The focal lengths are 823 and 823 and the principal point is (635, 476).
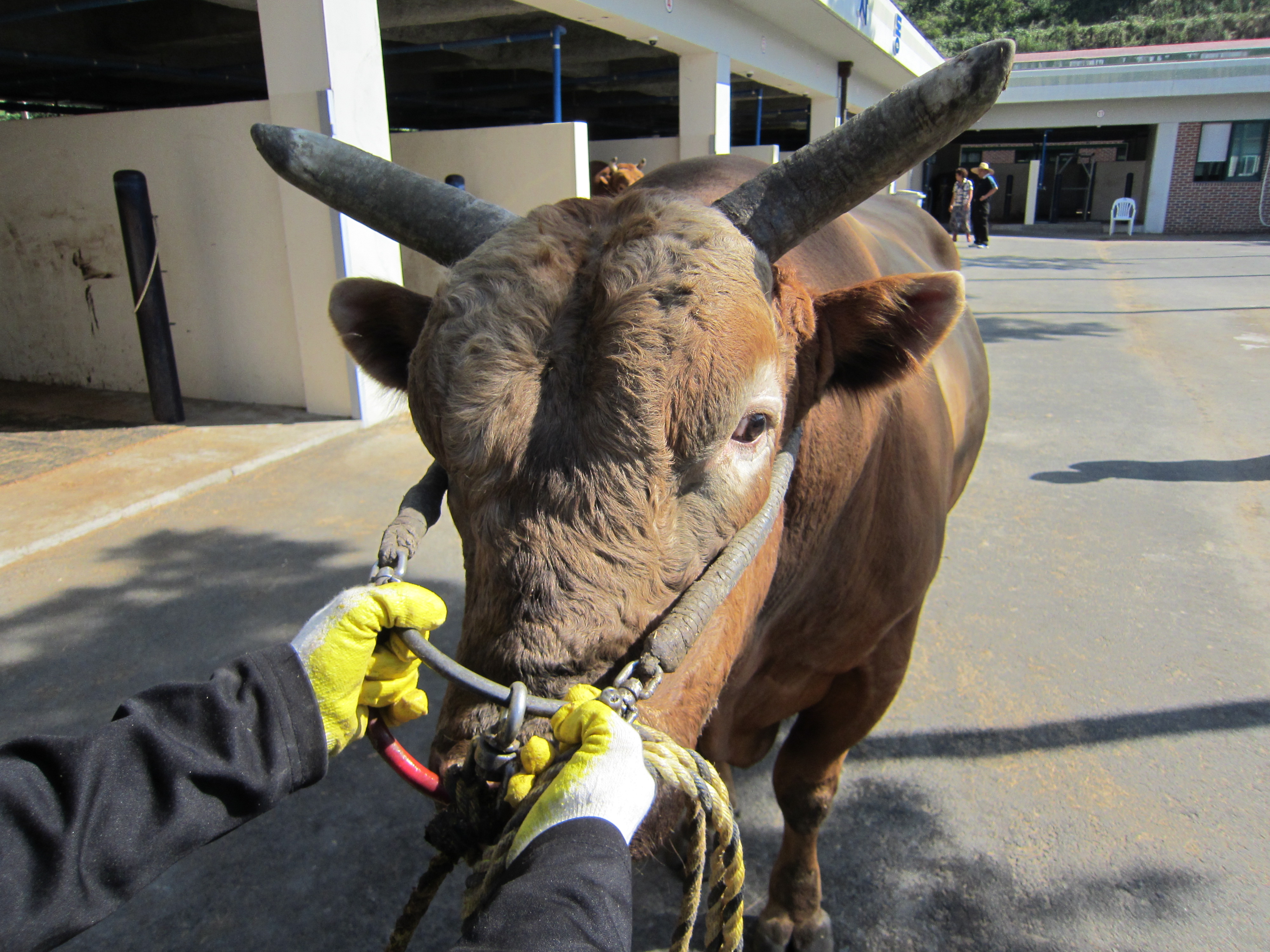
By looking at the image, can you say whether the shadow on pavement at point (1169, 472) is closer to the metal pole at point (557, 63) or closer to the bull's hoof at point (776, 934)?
the bull's hoof at point (776, 934)

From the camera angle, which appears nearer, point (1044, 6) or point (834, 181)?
point (834, 181)

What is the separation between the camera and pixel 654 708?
1487 mm

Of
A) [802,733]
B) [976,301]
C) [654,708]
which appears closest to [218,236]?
[802,733]

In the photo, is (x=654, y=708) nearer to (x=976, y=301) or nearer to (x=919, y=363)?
(x=919, y=363)

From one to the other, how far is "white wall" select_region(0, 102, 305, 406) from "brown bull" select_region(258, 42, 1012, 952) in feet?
19.5

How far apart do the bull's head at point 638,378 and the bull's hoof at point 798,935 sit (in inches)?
48.7

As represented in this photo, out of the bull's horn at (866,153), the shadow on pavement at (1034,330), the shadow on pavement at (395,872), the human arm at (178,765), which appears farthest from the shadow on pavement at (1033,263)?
the human arm at (178,765)

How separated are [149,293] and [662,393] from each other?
23.8 feet

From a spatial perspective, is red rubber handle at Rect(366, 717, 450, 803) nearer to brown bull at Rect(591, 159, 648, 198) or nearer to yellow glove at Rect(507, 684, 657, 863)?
yellow glove at Rect(507, 684, 657, 863)

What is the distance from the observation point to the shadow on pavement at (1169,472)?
235 inches

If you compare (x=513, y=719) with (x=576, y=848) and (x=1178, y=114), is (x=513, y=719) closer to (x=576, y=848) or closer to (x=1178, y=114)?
(x=576, y=848)

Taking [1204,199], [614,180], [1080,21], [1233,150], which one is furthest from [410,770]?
[1080,21]

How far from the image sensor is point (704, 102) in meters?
11.0

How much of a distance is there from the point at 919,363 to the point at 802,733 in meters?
1.49
